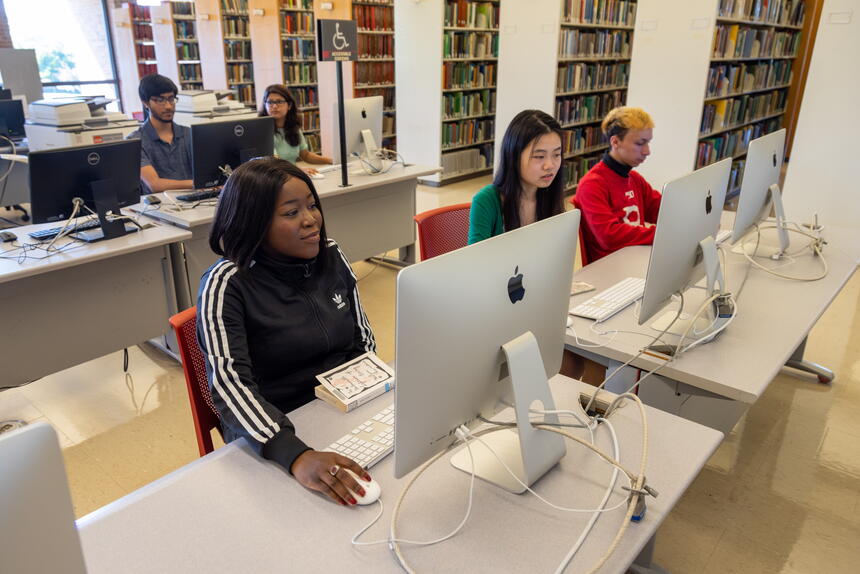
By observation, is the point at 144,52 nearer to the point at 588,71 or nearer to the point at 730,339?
the point at 588,71

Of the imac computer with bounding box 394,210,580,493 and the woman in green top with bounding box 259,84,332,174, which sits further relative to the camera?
the woman in green top with bounding box 259,84,332,174

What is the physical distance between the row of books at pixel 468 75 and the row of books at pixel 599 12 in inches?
49.7

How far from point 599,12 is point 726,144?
1760 mm

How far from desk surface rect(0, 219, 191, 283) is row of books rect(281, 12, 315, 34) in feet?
14.8

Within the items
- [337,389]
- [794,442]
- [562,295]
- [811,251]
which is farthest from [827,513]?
[337,389]

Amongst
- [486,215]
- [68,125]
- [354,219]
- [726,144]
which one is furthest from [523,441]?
[726,144]

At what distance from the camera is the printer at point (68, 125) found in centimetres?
375

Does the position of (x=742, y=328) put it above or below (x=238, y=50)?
below

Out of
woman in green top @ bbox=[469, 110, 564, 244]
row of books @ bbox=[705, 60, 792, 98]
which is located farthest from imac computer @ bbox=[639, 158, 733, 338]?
row of books @ bbox=[705, 60, 792, 98]

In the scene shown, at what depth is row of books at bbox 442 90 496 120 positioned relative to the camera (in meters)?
6.30

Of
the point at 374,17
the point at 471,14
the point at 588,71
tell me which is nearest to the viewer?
the point at 588,71

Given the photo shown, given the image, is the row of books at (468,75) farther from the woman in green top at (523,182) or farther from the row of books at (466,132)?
the woman in green top at (523,182)

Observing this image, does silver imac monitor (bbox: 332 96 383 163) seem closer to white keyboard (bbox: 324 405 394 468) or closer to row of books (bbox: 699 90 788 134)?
white keyboard (bbox: 324 405 394 468)

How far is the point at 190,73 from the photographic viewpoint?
24.9 ft
